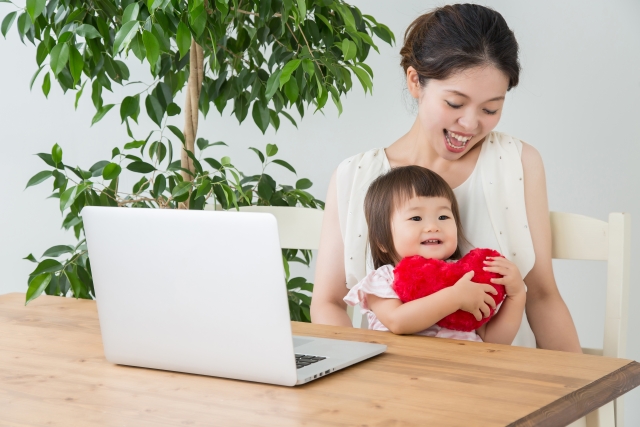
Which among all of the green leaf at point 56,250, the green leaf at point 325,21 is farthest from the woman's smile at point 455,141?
the green leaf at point 56,250

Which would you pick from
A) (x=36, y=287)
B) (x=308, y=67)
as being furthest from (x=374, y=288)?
(x=36, y=287)

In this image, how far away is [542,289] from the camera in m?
1.55

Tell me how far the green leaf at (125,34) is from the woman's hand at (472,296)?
82 cm

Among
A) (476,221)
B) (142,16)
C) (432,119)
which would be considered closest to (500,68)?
(432,119)

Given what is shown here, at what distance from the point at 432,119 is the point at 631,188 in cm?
112

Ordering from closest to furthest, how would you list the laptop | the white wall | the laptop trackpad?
the laptop, the laptop trackpad, the white wall

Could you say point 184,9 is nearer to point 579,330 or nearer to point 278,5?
point 278,5

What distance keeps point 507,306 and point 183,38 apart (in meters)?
0.85

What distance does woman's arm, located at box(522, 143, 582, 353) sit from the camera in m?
1.51

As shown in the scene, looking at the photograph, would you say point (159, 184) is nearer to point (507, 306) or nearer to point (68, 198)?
point (68, 198)

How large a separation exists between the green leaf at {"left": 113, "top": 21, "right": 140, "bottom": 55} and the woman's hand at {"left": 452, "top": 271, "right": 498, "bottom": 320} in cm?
82

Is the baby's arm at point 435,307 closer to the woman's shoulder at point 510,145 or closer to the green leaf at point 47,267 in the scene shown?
the woman's shoulder at point 510,145

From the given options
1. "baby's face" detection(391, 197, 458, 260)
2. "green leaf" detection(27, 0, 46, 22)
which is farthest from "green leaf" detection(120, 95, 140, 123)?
"baby's face" detection(391, 197, 458, 260)

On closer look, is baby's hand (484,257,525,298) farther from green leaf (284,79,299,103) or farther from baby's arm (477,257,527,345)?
green leaf (284,79,299,103)
